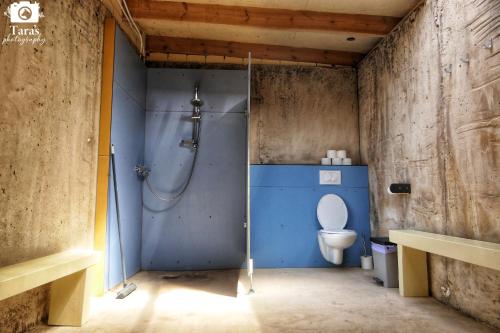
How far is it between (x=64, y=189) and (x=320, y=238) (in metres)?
2.44

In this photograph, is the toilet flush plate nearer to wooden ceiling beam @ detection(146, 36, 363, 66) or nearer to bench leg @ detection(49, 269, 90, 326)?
wooden ceiling beam @ detection(146, 36, 363, 66)

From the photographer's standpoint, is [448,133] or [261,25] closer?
[448,133]

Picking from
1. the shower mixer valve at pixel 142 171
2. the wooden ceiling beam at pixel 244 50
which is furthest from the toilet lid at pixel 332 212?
the shower mixer valve at pixel 142 171

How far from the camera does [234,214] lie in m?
3.41

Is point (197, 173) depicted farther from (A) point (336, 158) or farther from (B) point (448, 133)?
(B) point (448, 133)

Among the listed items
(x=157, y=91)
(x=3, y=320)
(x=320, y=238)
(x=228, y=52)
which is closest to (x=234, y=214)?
(x=320, y=238)

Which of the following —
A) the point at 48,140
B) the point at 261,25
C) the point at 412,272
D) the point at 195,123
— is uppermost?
the point at 261,25

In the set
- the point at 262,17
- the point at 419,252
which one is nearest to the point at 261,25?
the point at 262,17

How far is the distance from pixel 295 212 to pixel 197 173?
119cm

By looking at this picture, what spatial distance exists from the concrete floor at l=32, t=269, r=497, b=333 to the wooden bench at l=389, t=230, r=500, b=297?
0.10 meters

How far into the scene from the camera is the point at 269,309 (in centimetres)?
212

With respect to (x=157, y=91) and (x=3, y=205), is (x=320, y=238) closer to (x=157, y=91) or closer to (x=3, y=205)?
(x=157, y=91)

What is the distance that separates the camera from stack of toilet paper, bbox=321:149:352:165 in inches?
141

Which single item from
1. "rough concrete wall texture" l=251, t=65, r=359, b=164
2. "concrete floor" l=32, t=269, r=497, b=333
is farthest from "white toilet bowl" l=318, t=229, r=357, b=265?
"rough concrete wall texture" l=251, t=65, r=359, b=164
